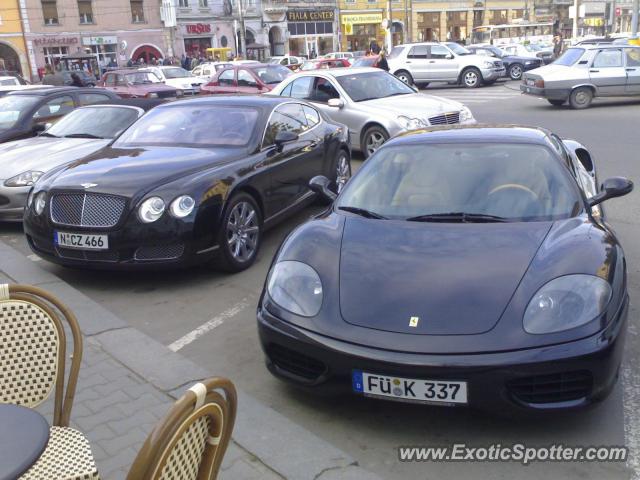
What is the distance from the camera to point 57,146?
8.30 metres

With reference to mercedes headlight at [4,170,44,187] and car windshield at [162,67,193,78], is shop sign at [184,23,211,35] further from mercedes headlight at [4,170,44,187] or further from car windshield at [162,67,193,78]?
mercedes headlight at [4,170,44,187]

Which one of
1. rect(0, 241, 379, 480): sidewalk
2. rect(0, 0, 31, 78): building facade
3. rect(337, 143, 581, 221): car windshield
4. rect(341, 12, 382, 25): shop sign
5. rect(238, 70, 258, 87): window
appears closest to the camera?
rect(0, 241, 379, 480): sidewalk

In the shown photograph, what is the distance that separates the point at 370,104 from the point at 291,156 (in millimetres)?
4727

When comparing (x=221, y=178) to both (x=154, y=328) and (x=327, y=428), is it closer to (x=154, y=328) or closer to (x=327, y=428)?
(x=154, y=328)

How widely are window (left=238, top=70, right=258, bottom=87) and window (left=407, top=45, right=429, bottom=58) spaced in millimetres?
9037

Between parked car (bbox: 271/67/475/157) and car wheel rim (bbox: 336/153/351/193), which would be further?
parked car (bbox: 271/67/475/157)

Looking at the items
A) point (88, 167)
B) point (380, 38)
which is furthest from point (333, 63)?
point (380, 38)

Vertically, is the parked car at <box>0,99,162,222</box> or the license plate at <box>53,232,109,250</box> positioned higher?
the parked car at <box>0,99,162,222</box>

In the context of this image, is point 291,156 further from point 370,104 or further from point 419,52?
point 419,52

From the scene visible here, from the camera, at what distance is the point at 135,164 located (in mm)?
6016

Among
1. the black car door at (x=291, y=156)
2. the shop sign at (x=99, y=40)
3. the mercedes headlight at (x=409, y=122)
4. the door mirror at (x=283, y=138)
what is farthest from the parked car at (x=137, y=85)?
the shop sign at (x=99, y=40)

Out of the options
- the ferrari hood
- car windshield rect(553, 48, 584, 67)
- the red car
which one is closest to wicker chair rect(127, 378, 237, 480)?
the ferrari hood

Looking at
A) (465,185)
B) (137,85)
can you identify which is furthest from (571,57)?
(465,185)

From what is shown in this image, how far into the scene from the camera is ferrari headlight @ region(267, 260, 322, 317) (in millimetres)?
3557
